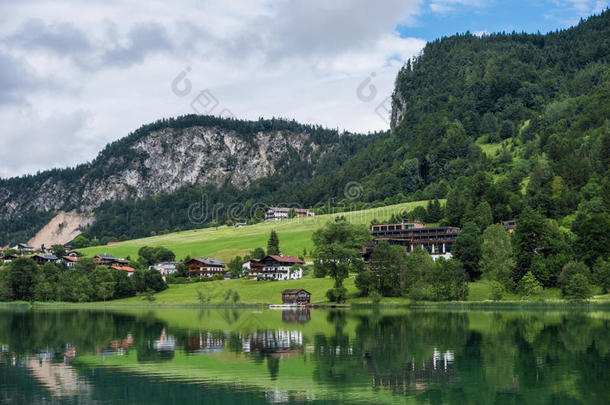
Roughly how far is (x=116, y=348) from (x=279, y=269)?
309 feet

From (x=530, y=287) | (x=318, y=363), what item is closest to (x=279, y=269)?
(x=530, y=287)

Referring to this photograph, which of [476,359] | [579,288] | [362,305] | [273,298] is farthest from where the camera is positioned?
[273,298]

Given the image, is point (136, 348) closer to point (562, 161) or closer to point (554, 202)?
point (554, 202)

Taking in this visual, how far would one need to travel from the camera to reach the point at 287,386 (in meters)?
35.6

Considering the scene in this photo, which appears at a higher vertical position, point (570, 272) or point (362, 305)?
point (570, 272)

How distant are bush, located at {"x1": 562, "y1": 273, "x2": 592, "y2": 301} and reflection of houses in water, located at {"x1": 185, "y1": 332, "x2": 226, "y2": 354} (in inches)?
2201

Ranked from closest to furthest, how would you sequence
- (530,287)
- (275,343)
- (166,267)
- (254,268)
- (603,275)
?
(275,343)
(603,275)
(530,287)
(254,268)
(166,267)

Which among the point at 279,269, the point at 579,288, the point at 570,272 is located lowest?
the point at 579,288

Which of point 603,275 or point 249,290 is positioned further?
point 249,290

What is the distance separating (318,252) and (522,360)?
7530 centimetres


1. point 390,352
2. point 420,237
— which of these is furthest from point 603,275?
point 420,237

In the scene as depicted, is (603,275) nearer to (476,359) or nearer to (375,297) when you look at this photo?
(375,297)

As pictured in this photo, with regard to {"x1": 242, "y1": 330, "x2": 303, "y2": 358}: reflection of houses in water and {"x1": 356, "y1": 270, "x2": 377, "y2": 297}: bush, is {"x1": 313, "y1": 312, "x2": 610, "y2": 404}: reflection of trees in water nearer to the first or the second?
{"x1": 242, "y1": 330, "x2": 303, "y2": 358}: reflection of houses in water

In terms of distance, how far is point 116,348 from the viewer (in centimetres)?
5428
